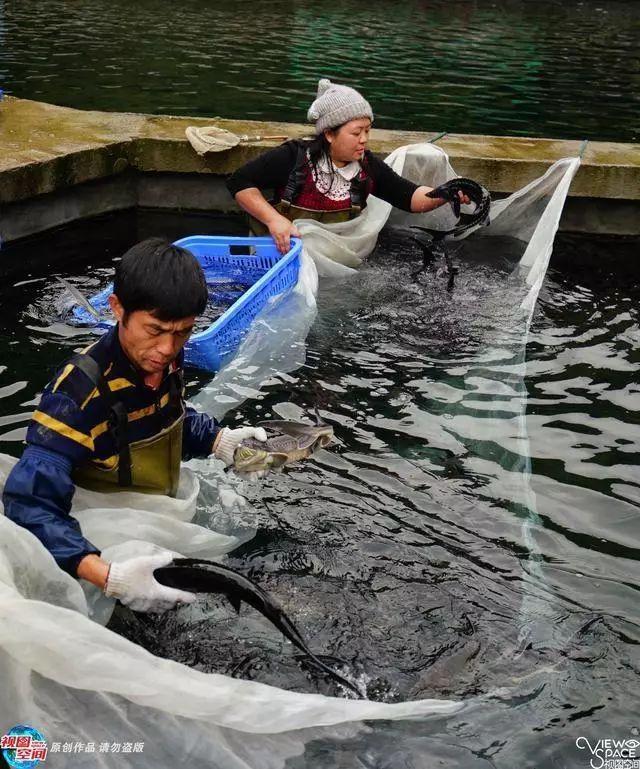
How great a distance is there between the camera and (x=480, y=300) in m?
6.11

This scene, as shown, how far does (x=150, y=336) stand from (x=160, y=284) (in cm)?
18

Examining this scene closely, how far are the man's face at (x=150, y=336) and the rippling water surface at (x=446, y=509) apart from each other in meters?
0.88

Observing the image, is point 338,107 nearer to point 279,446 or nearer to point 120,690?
point 279,446

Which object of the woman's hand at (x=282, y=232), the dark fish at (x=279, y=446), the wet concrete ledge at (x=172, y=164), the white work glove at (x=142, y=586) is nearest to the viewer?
the white work glove at (x=142, y=586)

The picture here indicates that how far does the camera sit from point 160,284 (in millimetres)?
2707

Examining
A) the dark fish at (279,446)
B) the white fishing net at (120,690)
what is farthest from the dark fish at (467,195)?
the white fishing net at (120,690)

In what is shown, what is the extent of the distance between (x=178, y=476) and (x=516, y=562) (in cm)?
139

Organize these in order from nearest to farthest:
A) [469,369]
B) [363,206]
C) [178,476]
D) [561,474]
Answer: [178,476] → [561,474] → [469,369] → [363,206]

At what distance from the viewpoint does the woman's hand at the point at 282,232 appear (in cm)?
577

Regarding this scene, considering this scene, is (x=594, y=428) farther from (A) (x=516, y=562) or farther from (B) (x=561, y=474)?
(A) (x=516, y=562)

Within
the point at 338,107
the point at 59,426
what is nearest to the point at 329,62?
the point at 338,107

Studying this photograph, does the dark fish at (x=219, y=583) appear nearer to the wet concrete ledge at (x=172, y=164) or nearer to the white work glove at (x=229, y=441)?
the white work glove at (x=229, y=441)

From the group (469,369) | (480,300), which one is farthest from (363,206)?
(469,369)

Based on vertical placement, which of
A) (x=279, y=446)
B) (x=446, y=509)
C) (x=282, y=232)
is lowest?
(x=446, y=509)
